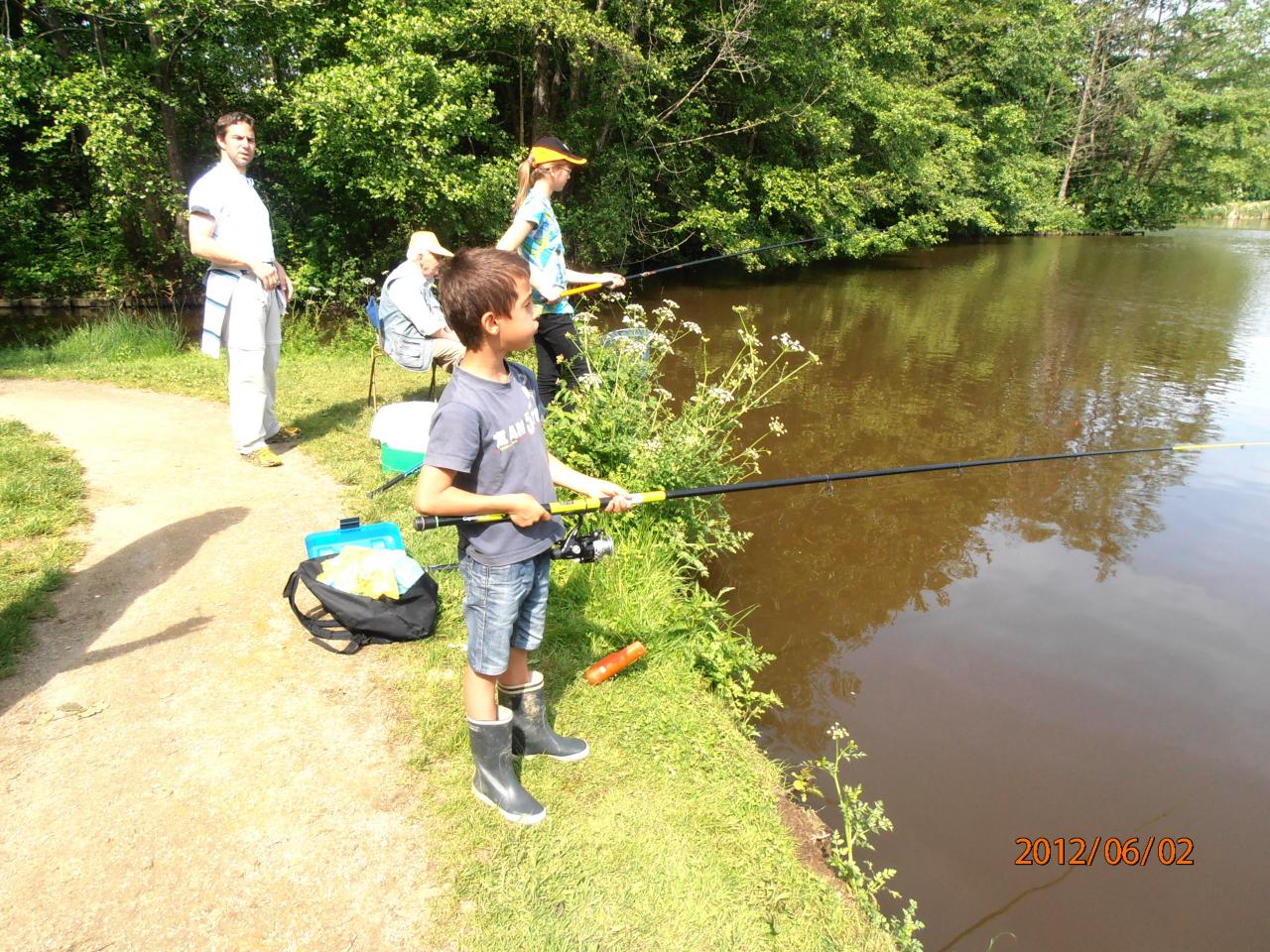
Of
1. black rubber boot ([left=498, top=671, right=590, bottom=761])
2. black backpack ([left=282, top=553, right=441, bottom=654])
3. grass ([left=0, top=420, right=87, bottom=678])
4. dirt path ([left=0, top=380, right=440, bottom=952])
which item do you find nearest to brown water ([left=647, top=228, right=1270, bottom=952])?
black rubber boot ([left=498, top=671, right=590, bottom=761])

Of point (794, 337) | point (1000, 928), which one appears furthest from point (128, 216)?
point (1000, 928)

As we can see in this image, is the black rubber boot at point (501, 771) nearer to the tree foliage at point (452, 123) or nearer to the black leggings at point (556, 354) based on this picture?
the black leggings at point (556, 354)

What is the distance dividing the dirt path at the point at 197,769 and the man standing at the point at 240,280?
3.51 feet

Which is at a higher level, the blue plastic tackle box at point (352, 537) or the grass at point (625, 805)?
the blue plastic tackle box at point (352, 537)

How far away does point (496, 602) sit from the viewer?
2.39 m

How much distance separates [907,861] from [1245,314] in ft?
52.1

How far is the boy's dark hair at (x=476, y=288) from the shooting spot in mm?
2148

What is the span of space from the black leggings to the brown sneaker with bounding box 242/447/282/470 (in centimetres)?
182

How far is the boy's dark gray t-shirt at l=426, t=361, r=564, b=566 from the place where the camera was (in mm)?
2148

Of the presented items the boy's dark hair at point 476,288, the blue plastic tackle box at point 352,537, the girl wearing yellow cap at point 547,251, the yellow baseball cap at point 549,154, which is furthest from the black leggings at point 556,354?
the boy's dark hair at point 476,288

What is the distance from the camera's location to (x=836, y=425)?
25.7 feet

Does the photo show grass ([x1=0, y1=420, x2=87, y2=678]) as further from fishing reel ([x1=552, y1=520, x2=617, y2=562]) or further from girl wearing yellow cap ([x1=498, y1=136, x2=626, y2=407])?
girl wearing yellow cap ([x1=498, y1=136, x2=626, y2=407])

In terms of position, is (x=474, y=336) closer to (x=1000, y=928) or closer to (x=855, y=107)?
(x=1000, y=928)
